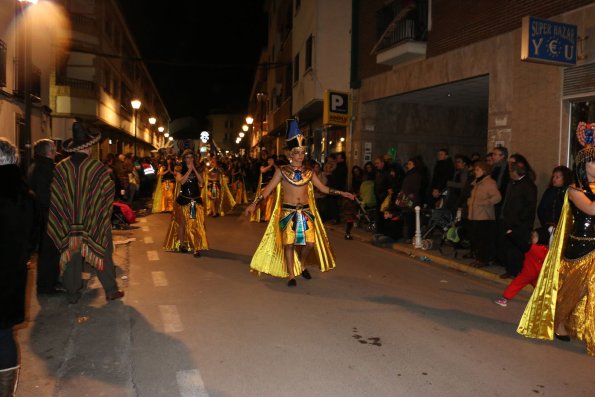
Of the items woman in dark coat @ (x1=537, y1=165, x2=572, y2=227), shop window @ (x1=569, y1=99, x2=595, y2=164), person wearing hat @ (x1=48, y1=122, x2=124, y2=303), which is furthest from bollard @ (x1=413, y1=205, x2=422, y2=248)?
person wearing hat @ (x1=48, y1=122, x2=124, y2=303)

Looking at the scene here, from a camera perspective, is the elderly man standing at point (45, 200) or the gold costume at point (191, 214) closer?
the elderly man standing at point (45, 200)

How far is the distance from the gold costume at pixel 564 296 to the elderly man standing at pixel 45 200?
5395 millimetres

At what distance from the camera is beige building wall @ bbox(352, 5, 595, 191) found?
9.75 meters

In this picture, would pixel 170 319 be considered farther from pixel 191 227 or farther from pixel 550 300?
pixel 191 227

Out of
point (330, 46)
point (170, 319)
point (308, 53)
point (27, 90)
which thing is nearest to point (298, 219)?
point (170, 319)

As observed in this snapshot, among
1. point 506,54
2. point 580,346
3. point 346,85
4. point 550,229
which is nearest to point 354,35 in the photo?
point 346,85

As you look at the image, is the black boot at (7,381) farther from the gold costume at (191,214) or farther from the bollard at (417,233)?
the bollard at (417,233)

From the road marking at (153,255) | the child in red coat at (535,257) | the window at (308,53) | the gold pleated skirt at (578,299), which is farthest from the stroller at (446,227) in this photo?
the window at (308,53)

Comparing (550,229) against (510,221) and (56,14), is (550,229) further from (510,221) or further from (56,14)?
(56,14)

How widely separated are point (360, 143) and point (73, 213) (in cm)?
1259

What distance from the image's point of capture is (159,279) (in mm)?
7633

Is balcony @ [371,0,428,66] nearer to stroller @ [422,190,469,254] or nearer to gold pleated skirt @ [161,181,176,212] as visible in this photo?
stroller @ [422,190,469,254]

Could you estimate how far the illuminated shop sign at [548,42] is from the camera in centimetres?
886

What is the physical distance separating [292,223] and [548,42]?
5.49m
